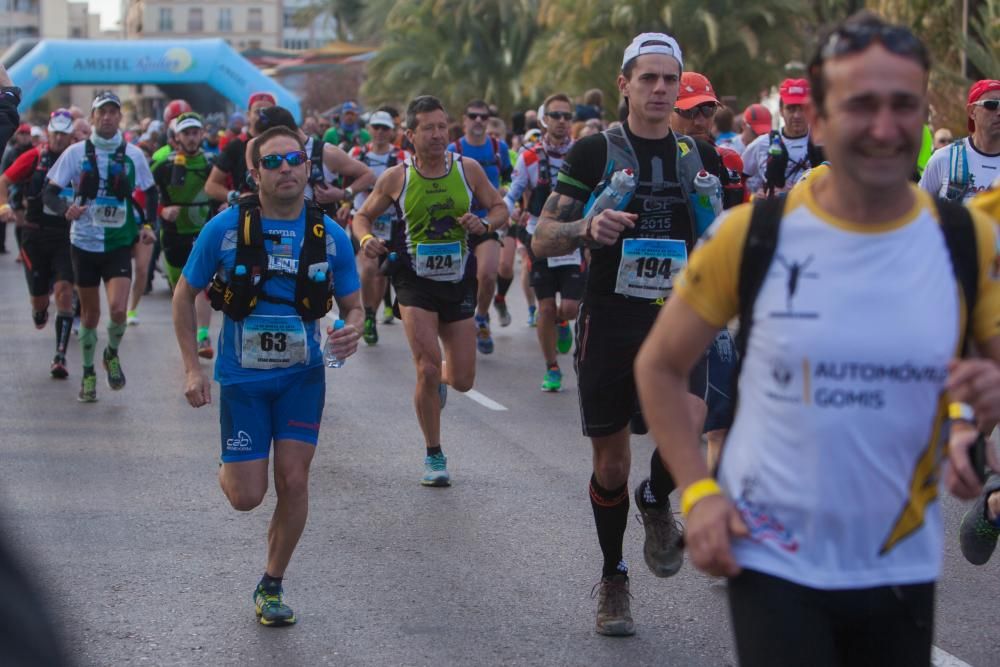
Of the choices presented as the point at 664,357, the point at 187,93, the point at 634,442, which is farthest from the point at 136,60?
A: the point at 664,357

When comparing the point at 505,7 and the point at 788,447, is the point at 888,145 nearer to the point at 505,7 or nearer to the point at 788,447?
the point at 788,447

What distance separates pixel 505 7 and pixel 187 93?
1278 centimetres

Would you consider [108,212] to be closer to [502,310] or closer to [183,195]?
[183,195]

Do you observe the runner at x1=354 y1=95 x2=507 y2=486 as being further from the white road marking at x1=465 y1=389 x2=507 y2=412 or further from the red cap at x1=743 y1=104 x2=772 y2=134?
the red cap at x1=743 y1=104 x2=772 y2=134

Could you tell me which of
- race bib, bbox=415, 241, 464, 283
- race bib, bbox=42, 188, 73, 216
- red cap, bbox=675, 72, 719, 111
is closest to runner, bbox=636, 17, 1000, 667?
red cap, bbox=675, 72, 719, 111

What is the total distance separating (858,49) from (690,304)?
57 cm

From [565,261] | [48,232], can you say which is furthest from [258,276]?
[48,232]

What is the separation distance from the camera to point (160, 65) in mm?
39562

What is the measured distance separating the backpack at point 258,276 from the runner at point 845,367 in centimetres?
308

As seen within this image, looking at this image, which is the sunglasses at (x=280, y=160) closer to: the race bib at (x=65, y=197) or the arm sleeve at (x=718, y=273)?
the arm sleeve at (x=718, y=273)

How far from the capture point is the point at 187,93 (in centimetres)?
4738

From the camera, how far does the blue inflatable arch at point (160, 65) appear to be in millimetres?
38656

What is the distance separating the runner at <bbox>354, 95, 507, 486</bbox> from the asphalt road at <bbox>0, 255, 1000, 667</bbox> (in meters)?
0.51

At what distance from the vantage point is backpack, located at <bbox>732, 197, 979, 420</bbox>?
298cm
